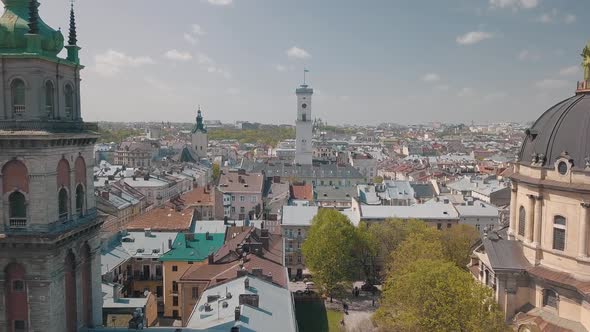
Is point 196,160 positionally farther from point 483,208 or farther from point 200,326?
point 200,326

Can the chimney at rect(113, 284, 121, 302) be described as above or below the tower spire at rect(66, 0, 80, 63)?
below

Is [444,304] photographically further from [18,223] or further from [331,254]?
[18,223]

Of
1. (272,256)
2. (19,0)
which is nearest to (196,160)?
(272,256)

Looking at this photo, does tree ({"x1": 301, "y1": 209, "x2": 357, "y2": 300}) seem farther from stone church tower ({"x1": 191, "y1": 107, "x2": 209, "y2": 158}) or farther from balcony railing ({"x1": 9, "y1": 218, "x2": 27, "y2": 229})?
stone church tower ({"x1": 191, "y1": 107, "x2": 209, "y2": 158})

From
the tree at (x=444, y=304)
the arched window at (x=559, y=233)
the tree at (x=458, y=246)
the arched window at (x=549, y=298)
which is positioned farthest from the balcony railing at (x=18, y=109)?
the tree at (x=458, y=246)

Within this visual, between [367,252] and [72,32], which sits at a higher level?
[72,32]

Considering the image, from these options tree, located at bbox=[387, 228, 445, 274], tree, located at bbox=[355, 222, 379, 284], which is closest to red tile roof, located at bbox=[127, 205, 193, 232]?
tree, located at bbox=[355, 222, 379, 284]

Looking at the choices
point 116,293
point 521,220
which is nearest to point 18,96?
point 116,293
